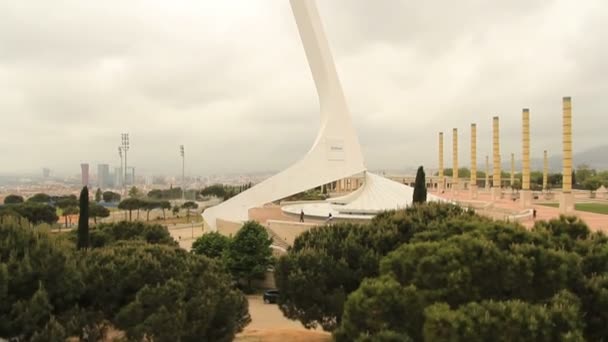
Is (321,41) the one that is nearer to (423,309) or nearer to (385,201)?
(385,201)

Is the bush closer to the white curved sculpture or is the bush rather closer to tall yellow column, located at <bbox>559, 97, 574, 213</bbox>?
the white curved sculpture

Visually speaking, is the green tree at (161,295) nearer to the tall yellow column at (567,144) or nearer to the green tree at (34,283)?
the green tree at (34,283)

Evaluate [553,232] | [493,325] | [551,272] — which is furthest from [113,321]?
[553,232]

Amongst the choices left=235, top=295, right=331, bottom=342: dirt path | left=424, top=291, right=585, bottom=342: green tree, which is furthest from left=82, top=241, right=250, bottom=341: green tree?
left=424, top=291, right=585, bottom=342: green tree

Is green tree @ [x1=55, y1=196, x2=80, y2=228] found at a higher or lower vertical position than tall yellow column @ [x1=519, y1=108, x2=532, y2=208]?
lower

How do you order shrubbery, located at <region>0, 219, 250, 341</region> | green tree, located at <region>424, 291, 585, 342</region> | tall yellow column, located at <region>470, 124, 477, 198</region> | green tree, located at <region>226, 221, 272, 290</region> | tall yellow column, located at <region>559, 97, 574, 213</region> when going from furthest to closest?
tall yellow column, located at <region>470, 124, 477, 198</region>
tall yellow column, located at <region>559, 97, 574, 213</region>
green tree, located at <region>226, 221, 272, 290</region>
shrubbery, located at <region>0, 219, 250, 341</region>
green tree, located at <region>424, 291, 585, 342</region>

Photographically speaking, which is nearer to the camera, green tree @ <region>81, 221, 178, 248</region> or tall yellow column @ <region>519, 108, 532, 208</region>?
green tree @ <region>81, 221, 178, 248</region>
